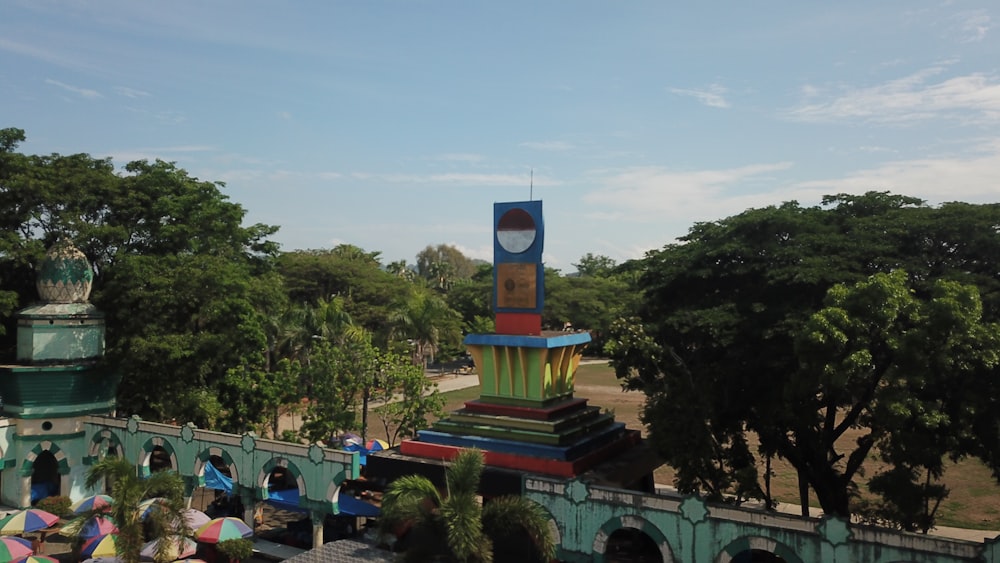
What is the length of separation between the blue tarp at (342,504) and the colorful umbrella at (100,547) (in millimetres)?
4635

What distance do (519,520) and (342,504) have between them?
342 inches

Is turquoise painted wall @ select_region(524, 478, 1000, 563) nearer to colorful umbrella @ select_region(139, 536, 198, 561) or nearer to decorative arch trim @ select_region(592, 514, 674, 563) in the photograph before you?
decorative arch trim @ select_region(592, 514, 674, 563)

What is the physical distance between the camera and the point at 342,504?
22938mm

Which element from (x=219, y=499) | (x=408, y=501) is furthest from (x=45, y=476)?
(x=408, y=501)

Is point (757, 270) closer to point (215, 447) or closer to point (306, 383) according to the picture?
point (215, 447)

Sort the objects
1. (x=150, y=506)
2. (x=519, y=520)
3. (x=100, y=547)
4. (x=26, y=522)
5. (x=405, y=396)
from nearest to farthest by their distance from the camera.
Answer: (x=519, y=520)
(x=150, y=506)
(x=100, y=547)
(x=26, y=522)
(x=405, y=396)

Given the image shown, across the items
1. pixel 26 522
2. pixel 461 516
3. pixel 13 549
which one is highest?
pixel 461 516

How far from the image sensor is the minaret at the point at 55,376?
26234mm

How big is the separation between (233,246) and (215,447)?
13143 mm

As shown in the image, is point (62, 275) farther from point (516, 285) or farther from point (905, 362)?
point (905, 362)

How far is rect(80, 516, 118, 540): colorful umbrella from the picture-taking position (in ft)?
65.7

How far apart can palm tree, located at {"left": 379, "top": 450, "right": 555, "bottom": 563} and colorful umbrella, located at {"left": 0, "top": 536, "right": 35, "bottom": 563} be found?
1006cm

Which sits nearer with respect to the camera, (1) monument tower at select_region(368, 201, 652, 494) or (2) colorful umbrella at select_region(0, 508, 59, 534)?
(2) colorful umbrella at select_region(0, 508, 59, 534)

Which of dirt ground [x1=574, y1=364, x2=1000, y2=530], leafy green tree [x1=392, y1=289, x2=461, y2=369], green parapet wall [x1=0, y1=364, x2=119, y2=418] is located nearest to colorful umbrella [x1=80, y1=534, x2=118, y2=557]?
green parapet wall [x1=0, y1=364, x2=119, y2=418]
